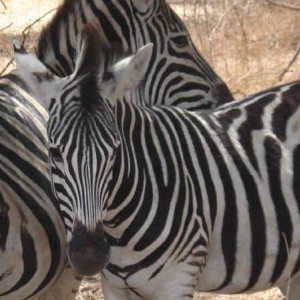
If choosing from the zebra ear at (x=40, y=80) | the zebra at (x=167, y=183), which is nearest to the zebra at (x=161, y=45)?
the zebra at (x=167, y=183)

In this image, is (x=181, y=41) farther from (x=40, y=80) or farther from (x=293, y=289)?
(x=40, y=80)

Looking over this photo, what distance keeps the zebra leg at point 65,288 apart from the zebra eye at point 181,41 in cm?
167

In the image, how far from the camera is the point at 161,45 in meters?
5.91

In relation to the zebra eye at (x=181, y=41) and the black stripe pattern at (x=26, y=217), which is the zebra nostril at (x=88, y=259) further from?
the zebra eye at (x=181, y=41)

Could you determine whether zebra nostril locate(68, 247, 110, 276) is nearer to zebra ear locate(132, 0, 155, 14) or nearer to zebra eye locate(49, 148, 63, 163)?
zebra eye locate(49, 148, 63, 163)

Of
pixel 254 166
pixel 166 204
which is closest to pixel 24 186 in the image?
pixel 166 204

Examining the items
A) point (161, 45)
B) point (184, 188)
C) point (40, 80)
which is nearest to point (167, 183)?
point (184, 188)

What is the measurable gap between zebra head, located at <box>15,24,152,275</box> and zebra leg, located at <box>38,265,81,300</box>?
1.02 m

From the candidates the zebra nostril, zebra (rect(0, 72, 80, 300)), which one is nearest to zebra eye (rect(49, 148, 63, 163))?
the zebra nostril

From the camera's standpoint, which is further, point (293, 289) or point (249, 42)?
point (249, 42)

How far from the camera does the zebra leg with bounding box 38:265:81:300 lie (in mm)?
4965

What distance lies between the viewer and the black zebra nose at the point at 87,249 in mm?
3781

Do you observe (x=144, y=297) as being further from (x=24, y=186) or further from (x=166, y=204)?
(x=24, y=186)

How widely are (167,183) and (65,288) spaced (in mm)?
1076
